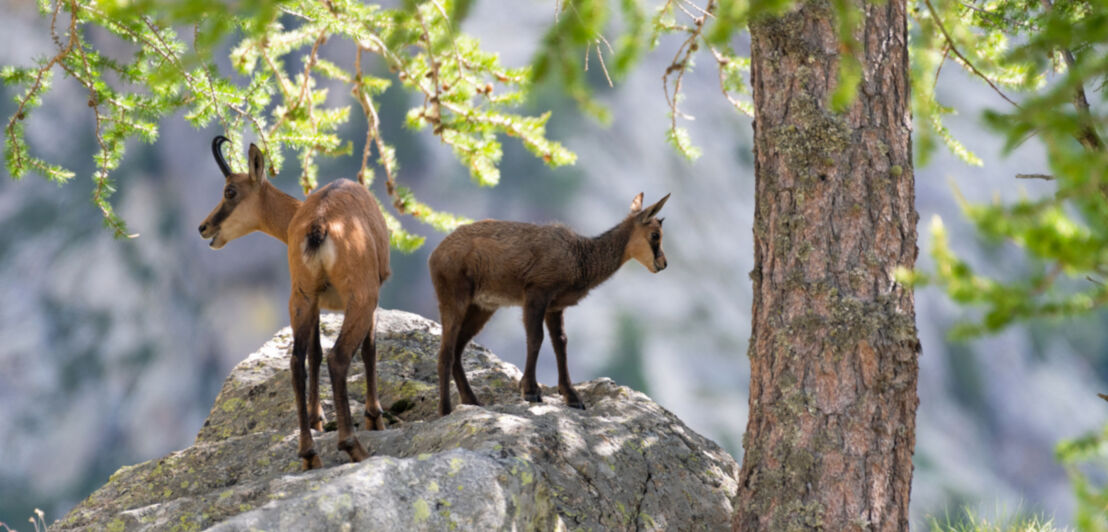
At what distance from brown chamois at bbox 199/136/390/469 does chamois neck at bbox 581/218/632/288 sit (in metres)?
1.31

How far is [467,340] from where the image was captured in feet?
18.2

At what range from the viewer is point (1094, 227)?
167cm

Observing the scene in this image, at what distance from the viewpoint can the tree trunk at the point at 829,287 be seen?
3.80 m

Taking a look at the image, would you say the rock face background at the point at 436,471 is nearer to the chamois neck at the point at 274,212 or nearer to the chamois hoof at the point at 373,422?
the chamois hoof at the point at 373,422

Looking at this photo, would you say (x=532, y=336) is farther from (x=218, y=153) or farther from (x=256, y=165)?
(x=218, y=153)

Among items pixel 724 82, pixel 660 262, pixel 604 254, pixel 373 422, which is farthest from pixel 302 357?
pixel 724 82

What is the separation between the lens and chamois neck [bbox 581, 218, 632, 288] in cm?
552

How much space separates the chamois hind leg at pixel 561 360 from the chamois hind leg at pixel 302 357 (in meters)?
1.57

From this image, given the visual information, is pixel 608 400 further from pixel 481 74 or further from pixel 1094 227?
pixel 1094 227

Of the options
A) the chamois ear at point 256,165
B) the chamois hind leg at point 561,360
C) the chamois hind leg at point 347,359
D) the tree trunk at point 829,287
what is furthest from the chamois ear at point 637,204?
the chamois ear at point 256,165

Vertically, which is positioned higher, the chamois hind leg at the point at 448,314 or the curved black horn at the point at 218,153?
the curved black horn at the point at 218,153

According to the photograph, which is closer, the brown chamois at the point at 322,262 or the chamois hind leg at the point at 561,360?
the brown chamois at the point at 322,262

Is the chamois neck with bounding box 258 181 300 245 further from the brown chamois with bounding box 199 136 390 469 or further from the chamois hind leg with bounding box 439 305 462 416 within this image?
the chamois hind leg with bounding box 439 305 462 416

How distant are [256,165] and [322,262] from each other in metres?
1.14
